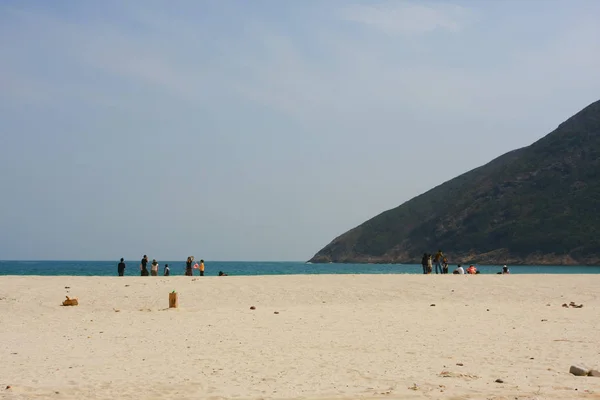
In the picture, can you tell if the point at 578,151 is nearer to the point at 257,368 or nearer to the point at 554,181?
the point at 554,181

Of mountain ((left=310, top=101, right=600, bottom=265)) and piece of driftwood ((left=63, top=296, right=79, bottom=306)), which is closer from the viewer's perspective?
piece of driftwood ((left=63, top=296, right=79, bottom=306))

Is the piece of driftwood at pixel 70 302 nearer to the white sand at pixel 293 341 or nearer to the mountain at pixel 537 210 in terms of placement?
the white sand at pixel 293 341

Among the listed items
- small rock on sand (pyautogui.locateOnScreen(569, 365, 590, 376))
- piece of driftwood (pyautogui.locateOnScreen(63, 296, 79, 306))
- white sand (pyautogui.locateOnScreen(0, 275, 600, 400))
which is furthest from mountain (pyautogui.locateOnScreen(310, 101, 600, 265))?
small rock on sand (pyautogui.locateOnScreen(569, 365, 590, 376))

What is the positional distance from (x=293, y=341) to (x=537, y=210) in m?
166

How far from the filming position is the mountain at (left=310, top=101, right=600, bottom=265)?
15688cm

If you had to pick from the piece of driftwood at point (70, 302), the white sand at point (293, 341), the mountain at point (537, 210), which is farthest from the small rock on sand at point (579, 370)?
the mountain at point (537, 210)

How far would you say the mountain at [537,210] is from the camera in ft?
515

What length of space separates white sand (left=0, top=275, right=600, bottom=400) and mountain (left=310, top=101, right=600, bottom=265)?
135 m

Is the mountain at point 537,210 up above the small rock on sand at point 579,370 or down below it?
above

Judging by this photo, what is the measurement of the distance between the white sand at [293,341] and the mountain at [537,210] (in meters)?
135

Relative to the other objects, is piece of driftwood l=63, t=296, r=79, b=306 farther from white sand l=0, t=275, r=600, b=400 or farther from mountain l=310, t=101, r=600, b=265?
mountain l=310, t=101, r=600, b=265

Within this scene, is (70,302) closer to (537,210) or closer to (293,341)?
(293,341)

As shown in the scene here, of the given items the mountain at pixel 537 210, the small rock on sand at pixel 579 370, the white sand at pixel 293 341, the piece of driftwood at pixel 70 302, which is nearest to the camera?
the white sand at pixel 293 341

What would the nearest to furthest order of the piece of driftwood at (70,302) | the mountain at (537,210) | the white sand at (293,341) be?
the white sand at (293,341), the piece of driftwood at (70,302), the mountain at (537,210)
